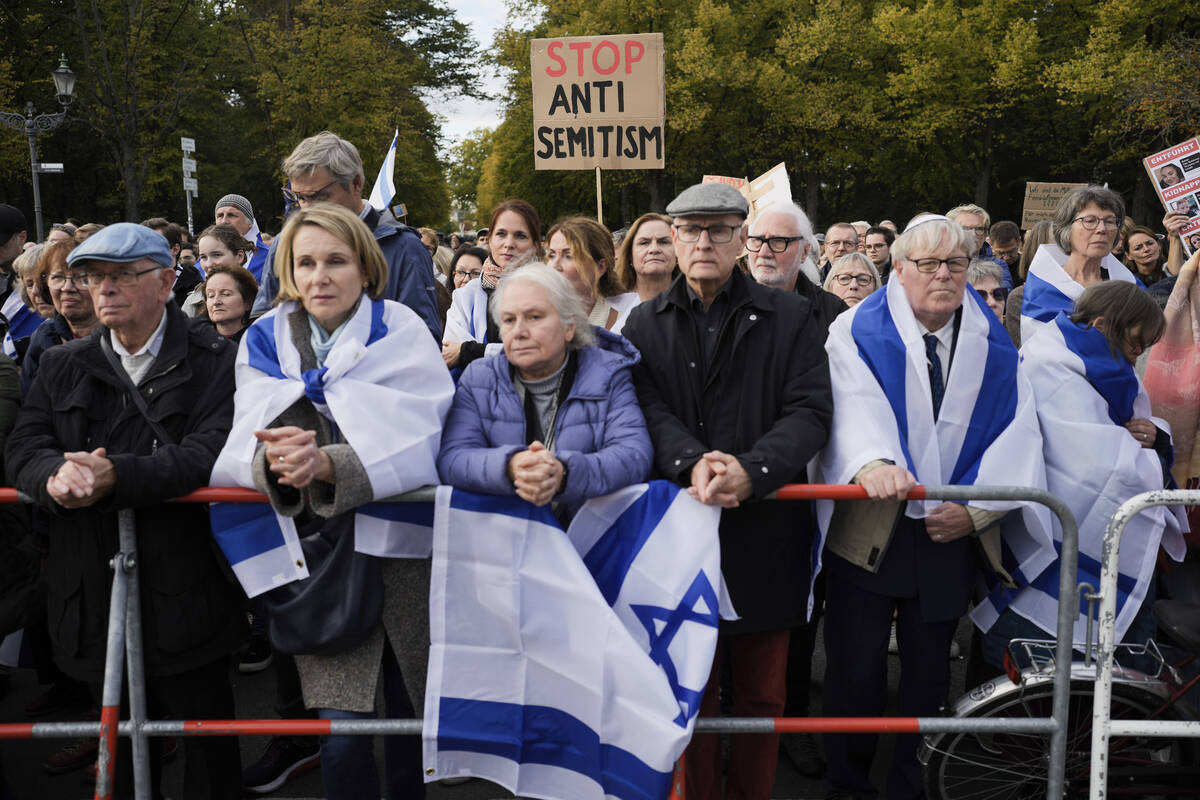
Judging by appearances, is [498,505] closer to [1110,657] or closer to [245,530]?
[245,530]

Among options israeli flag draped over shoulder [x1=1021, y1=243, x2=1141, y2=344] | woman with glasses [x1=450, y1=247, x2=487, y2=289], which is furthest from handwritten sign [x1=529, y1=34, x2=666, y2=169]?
israeli flag draped over shoulder [x1=1021, y1=243, x2=1141, y2=344]

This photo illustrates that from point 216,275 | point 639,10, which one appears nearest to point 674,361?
point 216,275

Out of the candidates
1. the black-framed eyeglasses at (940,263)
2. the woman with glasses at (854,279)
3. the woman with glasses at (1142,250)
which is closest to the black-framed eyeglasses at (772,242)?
the woman with glasses at (854,279)

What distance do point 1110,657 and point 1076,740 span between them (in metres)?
0.71

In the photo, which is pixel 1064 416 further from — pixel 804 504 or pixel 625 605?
pixel 625 605

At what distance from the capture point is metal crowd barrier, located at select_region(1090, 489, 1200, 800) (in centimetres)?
274

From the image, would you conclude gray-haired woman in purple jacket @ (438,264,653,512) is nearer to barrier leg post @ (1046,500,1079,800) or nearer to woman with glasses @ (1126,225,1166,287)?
barrier leg post @ (1046,500,1079,800)

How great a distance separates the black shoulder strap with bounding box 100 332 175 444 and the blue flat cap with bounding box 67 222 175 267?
0.29 metres

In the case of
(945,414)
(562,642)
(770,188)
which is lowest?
(562,642)

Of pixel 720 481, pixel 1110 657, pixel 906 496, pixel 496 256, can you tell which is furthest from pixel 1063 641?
pixel 496 256

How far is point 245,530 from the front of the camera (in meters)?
2.86

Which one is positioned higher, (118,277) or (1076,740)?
(118,277)

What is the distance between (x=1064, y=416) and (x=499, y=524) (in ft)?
6.83

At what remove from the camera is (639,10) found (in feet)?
101
